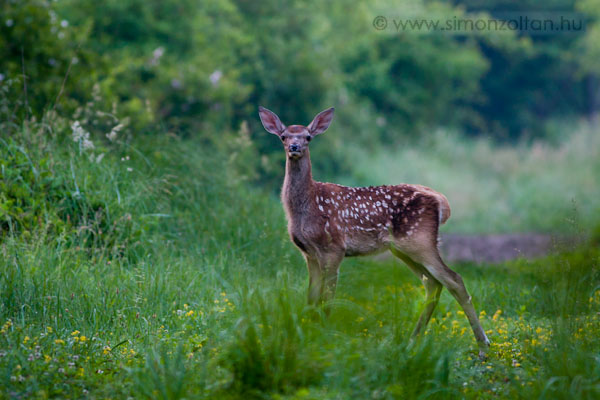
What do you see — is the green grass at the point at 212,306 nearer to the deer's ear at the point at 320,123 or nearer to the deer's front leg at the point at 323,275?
the deer's front leg at the point at 323,275

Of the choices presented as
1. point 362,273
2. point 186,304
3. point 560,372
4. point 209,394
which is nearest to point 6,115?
point 186,304

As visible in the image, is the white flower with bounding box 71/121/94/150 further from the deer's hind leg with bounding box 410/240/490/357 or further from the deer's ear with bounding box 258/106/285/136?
the deer's hind leg with bounding box 410/240/490/357

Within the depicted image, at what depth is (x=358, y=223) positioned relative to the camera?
7.25 metres

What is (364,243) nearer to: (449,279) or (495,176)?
(449,279)

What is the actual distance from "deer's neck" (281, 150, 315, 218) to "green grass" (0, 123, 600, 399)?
0.63m

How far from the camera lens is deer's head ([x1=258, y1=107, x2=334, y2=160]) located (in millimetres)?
7184

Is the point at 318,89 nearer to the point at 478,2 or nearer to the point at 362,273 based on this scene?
the point at 362,273

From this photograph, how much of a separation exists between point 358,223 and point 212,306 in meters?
1.56

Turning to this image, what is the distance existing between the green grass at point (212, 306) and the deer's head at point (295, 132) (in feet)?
3.76

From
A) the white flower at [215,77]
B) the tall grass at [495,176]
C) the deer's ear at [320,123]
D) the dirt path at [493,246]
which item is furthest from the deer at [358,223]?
the tall grass at [495,176]

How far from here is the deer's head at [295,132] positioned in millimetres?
7184

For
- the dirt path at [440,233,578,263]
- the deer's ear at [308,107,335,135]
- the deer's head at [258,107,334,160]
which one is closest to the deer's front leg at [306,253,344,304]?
the deer's head at [258,107,334,160]

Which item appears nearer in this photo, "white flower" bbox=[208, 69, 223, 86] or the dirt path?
the dirt path

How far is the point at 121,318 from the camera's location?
664 cm
